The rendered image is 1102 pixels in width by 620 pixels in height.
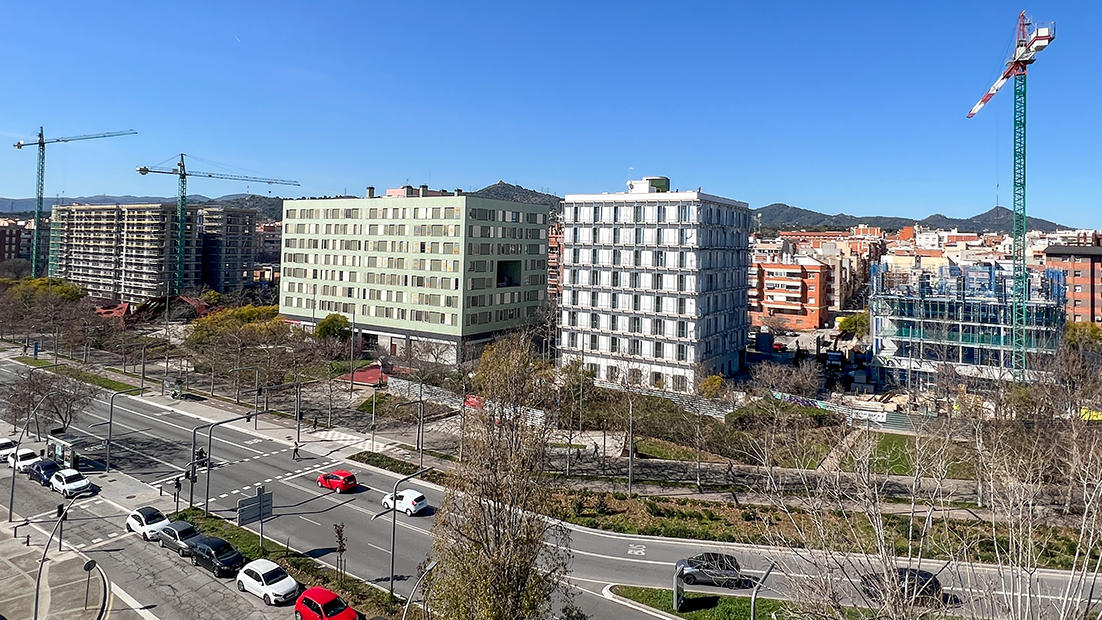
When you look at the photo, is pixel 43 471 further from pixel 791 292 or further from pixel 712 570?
pixel 791 292

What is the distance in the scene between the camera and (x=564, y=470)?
1676 inches

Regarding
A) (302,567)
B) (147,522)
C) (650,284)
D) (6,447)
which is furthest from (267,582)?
(650,284)

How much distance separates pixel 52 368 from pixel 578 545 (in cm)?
6117

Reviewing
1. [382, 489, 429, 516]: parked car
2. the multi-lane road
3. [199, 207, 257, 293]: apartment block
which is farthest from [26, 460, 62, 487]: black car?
[199, 207, 257, 293]: apartment block

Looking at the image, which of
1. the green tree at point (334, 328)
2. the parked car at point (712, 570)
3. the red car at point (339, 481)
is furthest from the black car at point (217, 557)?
the green tree at point (334, 328)

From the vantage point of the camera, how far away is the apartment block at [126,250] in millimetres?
123875

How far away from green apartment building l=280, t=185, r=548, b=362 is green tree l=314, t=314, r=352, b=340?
3.42m

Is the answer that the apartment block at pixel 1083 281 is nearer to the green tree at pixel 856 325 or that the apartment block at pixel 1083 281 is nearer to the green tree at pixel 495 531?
the green tree at pixel 856 325

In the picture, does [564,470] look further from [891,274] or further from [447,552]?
[891,274]

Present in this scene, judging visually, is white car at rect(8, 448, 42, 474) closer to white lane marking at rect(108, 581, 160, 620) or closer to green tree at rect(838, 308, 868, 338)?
white lane marking at rect(108, 581, 160, 620)

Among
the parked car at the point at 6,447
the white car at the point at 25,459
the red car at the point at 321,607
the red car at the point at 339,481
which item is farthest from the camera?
the parked car at the point at 6,447

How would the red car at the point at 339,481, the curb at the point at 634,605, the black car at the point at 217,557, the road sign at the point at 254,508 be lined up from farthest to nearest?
1. the red car at the point at 339,481
2. the road sign at the point at 254,508
3. the black car at the point at 217,557
4. the curb at the point at 634,605

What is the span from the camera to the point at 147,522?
31.2 metres

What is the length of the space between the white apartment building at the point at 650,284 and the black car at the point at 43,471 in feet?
131
